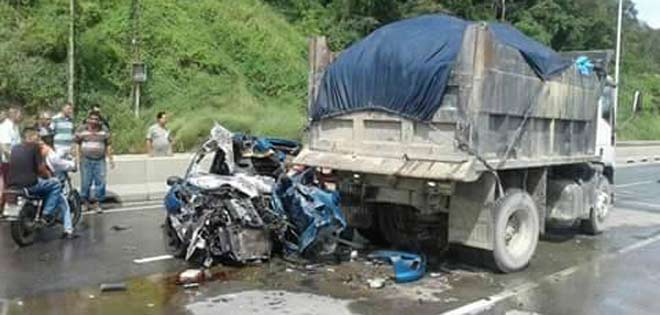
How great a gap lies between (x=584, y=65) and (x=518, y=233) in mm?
2876

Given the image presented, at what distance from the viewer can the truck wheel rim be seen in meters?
9.34

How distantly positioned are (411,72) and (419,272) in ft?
7.47

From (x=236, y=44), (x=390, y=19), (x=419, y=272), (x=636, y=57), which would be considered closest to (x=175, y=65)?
(x=236, y=44)

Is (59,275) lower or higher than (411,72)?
lower

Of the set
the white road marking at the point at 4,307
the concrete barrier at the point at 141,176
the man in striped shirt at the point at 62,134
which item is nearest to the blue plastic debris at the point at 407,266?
the white road marking at the point at 4,307

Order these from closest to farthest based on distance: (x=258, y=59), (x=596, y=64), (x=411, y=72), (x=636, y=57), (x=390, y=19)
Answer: (x=411, y=72) → (x=596, y=64) → (x=258, y=59) → (x=390, y=19) → (x=636, y=57)

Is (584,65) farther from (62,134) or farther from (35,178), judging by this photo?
(62,134)

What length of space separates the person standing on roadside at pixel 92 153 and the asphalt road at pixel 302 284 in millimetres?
1957

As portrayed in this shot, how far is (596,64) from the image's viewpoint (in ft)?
37.3

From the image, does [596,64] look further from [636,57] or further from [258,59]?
[636,57]

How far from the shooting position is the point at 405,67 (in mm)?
8984

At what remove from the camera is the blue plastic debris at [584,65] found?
10584 millimetres

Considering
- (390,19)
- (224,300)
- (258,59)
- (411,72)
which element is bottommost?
(224,300)

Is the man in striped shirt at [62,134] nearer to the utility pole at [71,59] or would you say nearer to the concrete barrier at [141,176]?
the concrete barrier at [141,176]
